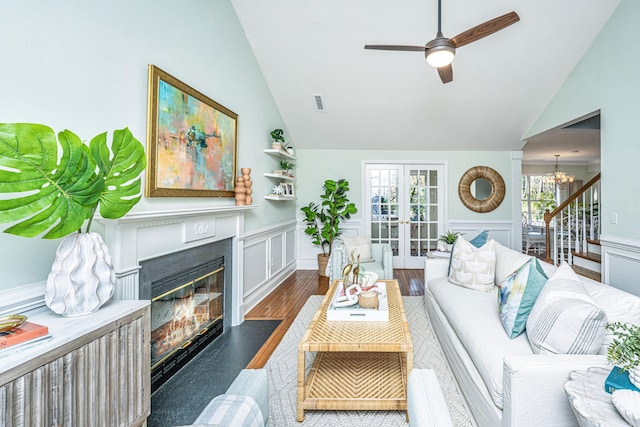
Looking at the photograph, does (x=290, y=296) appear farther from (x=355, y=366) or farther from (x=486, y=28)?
(x=486, y=28)

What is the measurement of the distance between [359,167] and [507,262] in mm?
3492

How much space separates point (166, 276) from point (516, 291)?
2.23 metres

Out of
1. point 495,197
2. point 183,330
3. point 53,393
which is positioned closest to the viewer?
point 53,393

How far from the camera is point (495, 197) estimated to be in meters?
5.56

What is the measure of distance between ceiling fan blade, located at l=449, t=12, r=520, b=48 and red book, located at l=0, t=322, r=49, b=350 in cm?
282

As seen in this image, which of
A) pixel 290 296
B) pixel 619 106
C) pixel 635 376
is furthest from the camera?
pixel 290 296

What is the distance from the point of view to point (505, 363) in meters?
1.31

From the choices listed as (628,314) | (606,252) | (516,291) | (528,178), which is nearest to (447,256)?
(606,252)

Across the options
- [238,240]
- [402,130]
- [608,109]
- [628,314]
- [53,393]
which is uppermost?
[402,130]

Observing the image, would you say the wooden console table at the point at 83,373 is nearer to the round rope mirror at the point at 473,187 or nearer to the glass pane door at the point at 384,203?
the glass pane door at the point at 384,203

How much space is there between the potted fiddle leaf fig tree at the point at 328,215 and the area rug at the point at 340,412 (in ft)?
7.35

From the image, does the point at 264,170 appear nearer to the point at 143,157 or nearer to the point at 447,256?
the point at 447,256

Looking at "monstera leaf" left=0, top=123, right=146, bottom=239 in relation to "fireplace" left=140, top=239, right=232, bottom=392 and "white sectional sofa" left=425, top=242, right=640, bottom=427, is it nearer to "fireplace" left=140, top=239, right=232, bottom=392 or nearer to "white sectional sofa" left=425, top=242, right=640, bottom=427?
"fireplace" left=140, top=239, right=232, bottom=392

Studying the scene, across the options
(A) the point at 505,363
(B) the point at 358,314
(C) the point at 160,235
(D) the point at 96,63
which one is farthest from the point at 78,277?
(A) the point at 505,363
